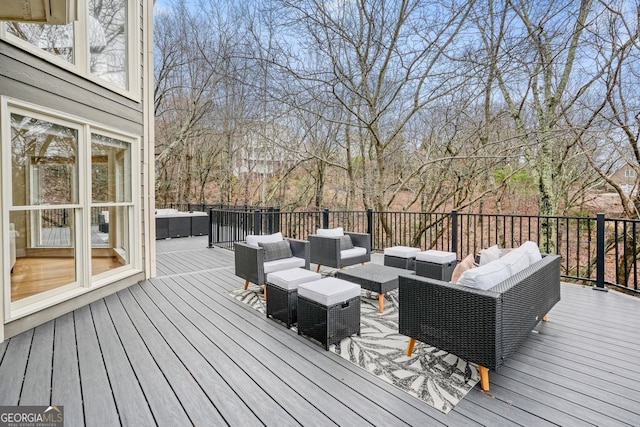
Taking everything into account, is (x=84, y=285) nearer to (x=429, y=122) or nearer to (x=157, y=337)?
(x=157, y=337)

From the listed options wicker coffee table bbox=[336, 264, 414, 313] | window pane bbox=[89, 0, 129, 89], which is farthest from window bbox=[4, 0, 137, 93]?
wicker coffee table bbox=[336, 264, 414, 313]

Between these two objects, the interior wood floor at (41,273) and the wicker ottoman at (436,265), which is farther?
the wicker ottoman at (436,265)

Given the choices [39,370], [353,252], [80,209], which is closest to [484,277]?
[353,252]

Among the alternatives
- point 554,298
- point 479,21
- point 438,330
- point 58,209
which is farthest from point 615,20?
point 58,209

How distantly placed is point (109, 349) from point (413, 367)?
252cm

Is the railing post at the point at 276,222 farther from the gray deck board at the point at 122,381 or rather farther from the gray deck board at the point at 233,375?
the gray deck board at the point at 122,381

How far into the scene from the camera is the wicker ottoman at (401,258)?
14.7 ft

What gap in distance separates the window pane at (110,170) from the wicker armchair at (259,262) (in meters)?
1.88

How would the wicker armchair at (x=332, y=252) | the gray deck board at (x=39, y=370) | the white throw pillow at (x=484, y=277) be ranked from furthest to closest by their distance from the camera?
the wicker armchair at (x=332, y=252)
the white throw pillow at (x=484, y=277)
the gray deck board at (x=39, y=370)

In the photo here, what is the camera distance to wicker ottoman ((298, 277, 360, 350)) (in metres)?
2.60

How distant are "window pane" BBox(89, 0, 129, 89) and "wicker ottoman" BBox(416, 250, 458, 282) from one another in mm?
4879

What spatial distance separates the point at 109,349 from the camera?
102 inches

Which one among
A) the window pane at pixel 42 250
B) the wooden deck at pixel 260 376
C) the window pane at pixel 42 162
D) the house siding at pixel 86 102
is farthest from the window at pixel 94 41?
the wooden deck at pixel 260 376

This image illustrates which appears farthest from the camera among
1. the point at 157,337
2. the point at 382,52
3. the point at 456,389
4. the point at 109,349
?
the point at 382,52
